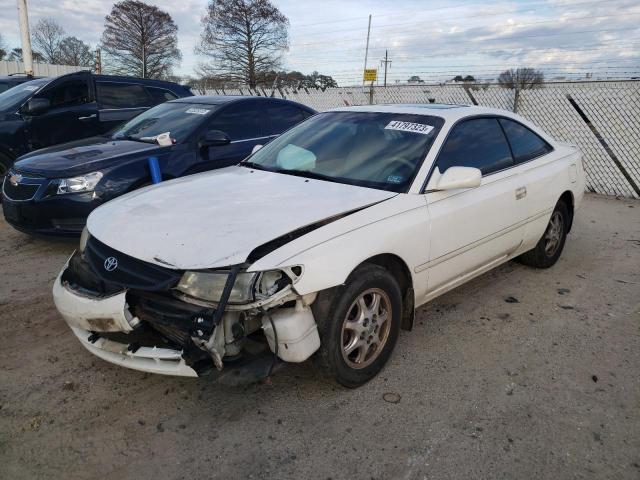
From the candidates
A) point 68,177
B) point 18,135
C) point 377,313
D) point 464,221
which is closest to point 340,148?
point 464,221

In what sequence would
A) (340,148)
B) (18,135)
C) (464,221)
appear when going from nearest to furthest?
(464,221) < (340,148) < (18,135)

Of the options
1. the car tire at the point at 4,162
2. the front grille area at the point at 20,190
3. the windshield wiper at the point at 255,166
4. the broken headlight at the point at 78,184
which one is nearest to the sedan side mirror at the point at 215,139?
the broken headlight at the point at 78,184

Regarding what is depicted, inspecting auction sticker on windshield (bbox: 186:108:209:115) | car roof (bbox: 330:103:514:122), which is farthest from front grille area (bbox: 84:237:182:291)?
auction sticker on windshield (bbox: 186:108:209:115)

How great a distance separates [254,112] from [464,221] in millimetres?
3584

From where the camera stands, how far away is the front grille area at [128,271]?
238cm

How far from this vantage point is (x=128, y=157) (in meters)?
4.95

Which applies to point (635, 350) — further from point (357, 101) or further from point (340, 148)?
point (357, 101)

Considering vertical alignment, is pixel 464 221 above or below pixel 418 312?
above

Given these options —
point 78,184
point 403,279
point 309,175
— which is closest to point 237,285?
point 403,279

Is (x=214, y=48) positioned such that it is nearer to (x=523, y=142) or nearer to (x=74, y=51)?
(x=74, y=51)

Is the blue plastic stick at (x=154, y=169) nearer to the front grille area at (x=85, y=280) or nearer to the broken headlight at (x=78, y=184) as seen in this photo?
the broken headlight at (x=78, y=184)

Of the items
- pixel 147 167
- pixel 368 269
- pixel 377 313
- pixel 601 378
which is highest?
pixel 147 167

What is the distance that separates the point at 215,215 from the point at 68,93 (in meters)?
5.95

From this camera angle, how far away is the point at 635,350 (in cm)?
336
